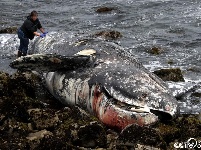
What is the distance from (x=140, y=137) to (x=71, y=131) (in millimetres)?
1219

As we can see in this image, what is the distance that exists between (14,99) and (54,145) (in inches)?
99.9

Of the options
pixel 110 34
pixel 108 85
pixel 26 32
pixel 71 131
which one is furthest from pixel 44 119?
pixel 110 34

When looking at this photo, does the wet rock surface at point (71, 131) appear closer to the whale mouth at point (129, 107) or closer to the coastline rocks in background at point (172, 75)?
the whale mouth at point (129, 107)

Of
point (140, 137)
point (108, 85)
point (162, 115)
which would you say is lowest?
point (162, 115)

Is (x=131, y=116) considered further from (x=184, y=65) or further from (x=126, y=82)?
(x=184, y=65)

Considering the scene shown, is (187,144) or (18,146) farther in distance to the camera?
(187,144)

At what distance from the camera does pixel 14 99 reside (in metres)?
8.45

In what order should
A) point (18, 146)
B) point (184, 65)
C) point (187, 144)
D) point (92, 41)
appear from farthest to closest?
point (184, 65)
point (92, 41)
point (187, 144)
point (18, 146)

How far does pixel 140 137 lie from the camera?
6434mm

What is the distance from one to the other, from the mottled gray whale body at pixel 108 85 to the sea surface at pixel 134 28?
1228mm

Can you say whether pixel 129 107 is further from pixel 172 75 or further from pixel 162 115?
pixel 172 75

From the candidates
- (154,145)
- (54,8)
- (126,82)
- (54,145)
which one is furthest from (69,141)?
(54,8)

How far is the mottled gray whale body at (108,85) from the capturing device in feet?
24.2

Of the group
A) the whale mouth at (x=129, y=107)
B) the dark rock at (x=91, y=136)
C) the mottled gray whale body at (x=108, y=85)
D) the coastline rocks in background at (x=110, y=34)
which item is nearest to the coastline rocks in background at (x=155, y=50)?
the coastline rocks in background at (x=110, y=34)
